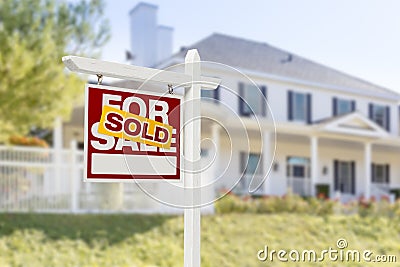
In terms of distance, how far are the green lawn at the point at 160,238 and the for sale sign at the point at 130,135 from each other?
496cm

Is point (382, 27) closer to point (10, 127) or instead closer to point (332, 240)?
point (332, 240)

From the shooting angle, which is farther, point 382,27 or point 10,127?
point 382,27

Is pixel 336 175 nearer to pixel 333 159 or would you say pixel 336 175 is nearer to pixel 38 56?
pixel 333 159

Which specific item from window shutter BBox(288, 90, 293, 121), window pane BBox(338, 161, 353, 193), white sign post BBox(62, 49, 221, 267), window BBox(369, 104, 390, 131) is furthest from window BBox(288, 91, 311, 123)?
white sign post BBox(62, 49, 221, 267)

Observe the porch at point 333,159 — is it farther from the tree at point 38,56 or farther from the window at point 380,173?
the tree at point 38,56

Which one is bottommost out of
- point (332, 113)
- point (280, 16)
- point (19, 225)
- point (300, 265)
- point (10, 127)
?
point (300, 265)

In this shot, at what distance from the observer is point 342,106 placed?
62.7ft

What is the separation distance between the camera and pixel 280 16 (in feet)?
38.1

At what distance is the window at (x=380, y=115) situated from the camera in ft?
65.7

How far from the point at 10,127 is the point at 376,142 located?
14.4 metres

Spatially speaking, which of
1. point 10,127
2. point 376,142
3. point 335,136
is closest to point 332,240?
point 10,127

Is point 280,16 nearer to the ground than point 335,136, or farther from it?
farther from it

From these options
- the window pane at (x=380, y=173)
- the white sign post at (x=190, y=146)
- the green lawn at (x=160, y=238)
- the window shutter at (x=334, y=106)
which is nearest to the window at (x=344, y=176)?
the window pane at (x=380, y=173)

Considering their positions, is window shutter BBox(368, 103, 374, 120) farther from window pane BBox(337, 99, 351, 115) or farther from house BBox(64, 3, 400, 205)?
window pane BBox(337, 99, 351, 115)
